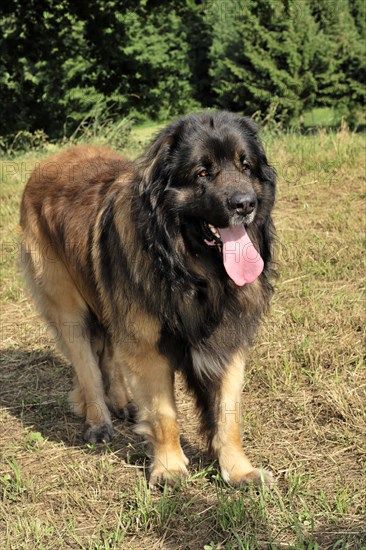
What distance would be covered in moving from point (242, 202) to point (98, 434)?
5.84 feet

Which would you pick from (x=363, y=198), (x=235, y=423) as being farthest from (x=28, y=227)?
(x=363, y=198)

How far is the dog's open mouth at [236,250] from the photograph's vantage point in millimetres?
3068

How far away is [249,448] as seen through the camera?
356 centimetres

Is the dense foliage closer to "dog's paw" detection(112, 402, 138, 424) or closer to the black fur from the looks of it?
"dog's paw" detection(112, 402, 138, 424)

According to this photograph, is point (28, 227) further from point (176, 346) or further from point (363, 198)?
point (363, 198)

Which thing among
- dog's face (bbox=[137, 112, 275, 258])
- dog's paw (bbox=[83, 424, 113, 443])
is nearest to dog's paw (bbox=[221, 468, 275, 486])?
dog's paw (bbox=[83, 424, 113, 443])

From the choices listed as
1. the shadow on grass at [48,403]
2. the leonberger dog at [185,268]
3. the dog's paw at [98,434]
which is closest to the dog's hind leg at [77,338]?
the dog's paw at [98,434]

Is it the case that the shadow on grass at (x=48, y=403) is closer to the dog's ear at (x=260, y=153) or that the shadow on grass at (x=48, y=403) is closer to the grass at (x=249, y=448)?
the grass at (x=249, y=448)

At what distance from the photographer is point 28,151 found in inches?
447

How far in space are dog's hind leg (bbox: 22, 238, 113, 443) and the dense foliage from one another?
7.49 m

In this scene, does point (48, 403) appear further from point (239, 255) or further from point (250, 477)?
point (239, 255)

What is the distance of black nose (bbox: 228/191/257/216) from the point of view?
291 cm

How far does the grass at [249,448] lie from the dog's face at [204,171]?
4.12 ft

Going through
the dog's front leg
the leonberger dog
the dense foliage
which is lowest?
the dense foliage
